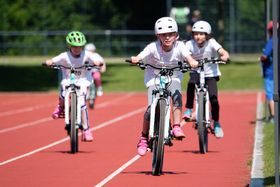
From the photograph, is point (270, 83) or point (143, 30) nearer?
point (270, 83)

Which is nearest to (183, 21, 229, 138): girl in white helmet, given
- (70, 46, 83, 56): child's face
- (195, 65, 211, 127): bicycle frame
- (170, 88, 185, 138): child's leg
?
(195, 65, 211, 127): bicycle frame

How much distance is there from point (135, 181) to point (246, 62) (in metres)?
37.4

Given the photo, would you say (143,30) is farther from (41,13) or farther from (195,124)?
(195,124)

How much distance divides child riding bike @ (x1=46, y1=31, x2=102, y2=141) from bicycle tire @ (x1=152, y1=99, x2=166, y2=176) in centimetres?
404

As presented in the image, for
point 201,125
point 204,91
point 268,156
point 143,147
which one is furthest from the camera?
point 204,91

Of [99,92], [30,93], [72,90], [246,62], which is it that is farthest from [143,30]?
[72,90]

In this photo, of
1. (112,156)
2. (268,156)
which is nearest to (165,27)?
(268,156)

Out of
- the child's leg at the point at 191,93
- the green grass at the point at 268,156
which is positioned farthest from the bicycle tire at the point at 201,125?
the green grass at the point at 268,156

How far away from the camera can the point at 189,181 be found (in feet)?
43.4

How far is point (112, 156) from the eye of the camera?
655 inches

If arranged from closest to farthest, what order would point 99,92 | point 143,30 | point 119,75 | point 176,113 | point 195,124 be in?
point 176,113 → point 195,124 → point 99,92 → point 119,75 → point 143,30

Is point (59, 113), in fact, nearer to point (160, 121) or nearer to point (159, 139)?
point (160, 121)

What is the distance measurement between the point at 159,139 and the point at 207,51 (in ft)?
15.1

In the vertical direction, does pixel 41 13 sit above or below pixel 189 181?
above
